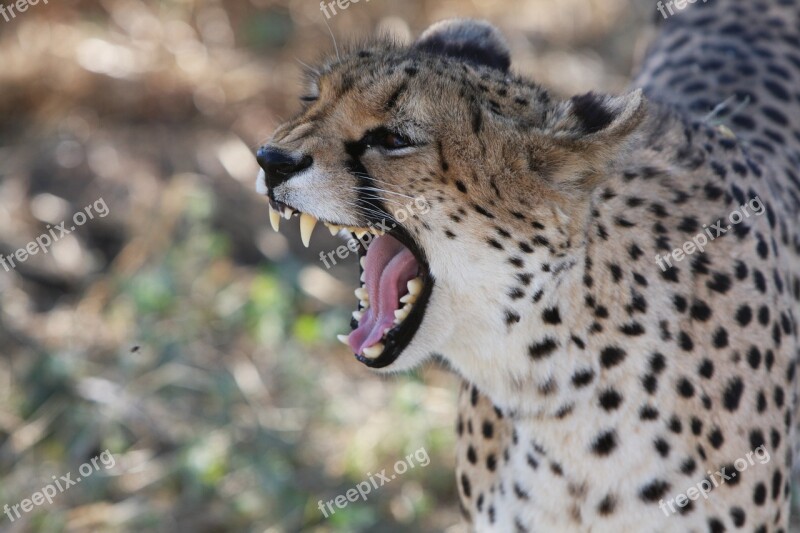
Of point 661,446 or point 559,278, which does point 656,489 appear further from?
point 559,278

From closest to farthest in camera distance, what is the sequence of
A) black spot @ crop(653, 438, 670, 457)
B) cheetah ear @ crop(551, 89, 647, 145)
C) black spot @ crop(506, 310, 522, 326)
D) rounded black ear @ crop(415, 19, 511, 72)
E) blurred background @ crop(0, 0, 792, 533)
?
cheetah ear @ crop(551, 89, 647, 145)
black spot @ crop(506, 310, 522, 326)
black spot @ crop(653, 438, 670, 457)
rounded black ear @ crop(415, 19, 511, 72)
blurred background @ crop(0, 0, 792, 533)

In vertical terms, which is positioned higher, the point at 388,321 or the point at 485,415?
the point at 388,321

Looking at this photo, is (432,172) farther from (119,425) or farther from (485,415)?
(119,425)

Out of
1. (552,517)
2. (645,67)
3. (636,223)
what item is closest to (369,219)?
(636,223)

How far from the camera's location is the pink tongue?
86.0 inches

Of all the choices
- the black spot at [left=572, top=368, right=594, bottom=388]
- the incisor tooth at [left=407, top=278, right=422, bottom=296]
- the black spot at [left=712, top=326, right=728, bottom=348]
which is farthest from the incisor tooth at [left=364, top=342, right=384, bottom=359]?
the black spot at [left=712, top=326, right=728, bottom=348]

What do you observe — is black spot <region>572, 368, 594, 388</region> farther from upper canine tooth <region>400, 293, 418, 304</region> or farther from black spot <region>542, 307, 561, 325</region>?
upper canine tooth <region>400, 293, 418, 304</region>

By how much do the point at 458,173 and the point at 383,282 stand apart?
323mm

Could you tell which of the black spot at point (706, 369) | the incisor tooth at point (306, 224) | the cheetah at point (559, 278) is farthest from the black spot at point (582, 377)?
the incisor tooth at point (306, 224)

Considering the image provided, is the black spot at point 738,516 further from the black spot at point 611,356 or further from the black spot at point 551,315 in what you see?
the black spot at point 551,315

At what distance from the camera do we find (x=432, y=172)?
78.4 inches

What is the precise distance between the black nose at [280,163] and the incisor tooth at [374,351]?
38cm

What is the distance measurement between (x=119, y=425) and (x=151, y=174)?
1.43 metres

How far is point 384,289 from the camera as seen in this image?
219cm
